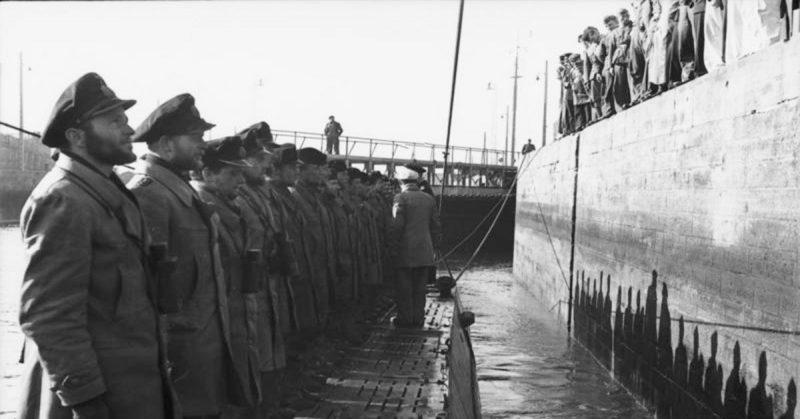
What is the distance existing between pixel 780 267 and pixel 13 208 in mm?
40914

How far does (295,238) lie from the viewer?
7.29 m

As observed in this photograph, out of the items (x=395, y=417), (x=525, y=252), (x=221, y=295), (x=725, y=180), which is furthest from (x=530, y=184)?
(x=221, y=295)

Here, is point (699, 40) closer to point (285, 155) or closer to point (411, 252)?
point (411, 252)

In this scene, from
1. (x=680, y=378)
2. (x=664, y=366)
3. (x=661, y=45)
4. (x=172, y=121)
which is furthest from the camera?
(x=661, y=45)

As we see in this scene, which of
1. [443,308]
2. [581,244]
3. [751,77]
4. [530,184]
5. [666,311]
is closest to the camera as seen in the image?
[751,77]

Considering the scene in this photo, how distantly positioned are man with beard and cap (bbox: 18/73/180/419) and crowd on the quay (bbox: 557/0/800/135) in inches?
259

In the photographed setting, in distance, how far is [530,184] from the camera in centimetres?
2325

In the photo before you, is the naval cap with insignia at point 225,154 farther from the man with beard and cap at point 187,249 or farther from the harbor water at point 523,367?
the harbor water at point 523,367

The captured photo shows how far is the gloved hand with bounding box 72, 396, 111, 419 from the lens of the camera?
2.91 m

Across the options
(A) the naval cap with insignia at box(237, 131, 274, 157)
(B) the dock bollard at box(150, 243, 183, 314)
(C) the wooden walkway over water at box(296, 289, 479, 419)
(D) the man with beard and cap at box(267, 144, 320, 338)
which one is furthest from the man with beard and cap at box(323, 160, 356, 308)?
(B) the dock bollard at box(150, 243, 183, 314)

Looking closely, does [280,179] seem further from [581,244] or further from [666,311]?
[581,244]

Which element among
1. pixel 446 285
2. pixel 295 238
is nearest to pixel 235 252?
pixel 295 238

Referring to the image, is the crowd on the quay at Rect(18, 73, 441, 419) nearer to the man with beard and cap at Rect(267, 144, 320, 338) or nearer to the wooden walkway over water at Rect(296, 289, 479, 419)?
the man with beard and cap at Rect(267, 144, 320, 338)

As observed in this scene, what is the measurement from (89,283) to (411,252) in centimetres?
744
